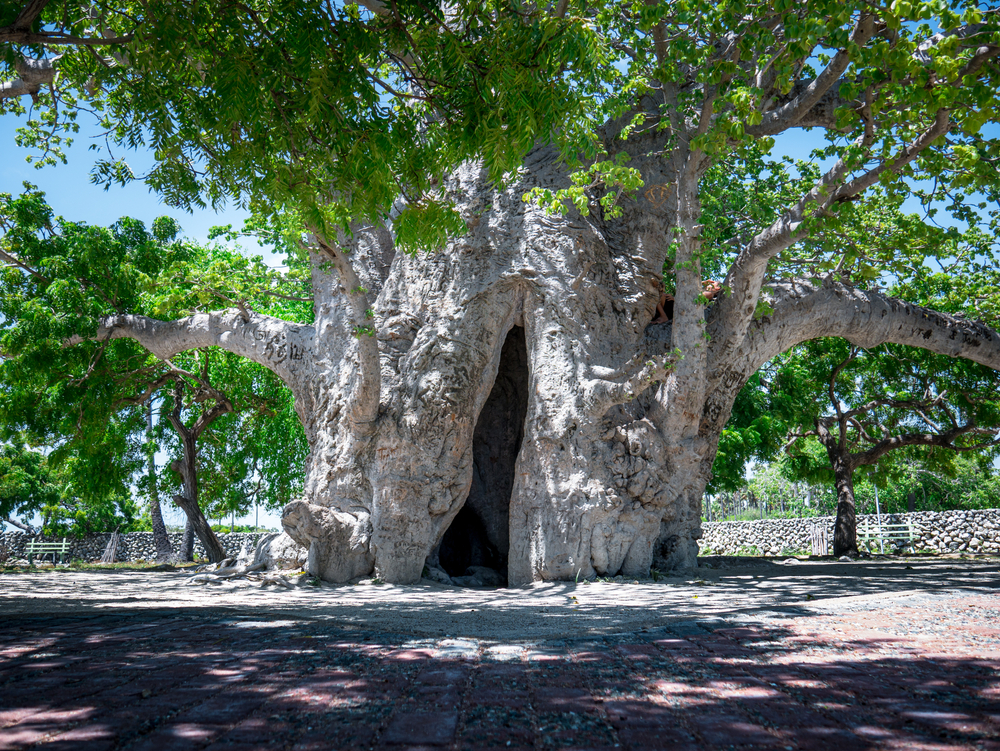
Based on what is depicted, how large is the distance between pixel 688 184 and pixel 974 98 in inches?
107

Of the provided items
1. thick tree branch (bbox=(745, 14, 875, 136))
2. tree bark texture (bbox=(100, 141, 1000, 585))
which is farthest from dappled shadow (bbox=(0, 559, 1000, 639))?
thick tree branch (bbox=(745, 14, 875, 136))

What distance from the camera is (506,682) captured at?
2496 mm

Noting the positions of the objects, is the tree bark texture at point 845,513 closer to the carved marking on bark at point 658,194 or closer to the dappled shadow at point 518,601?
the dappled shadow at point 518,601

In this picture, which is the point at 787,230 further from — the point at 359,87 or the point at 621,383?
the point at 359,87

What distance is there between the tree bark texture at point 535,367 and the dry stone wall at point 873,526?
8.50 meters

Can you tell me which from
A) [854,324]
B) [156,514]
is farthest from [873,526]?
[156,514]

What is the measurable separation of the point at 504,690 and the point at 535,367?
594 cm

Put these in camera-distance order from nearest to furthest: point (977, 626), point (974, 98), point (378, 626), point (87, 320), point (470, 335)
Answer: point (977, 626)
point (378, 626)
point (974, 98)
point (470, 335)
point (87, 320)

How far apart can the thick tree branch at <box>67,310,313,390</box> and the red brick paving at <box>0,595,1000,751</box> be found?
5.88 m

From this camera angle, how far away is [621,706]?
7.13ft

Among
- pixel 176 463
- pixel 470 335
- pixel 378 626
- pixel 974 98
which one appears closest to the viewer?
pixel 378 626

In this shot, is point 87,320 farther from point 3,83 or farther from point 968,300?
point 968,300

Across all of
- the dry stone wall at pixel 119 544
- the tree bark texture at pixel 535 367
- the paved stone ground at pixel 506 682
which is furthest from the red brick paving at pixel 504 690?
the dry stone wall at pixel 119 544

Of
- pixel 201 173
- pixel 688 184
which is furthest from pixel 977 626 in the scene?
pixel 201 173
